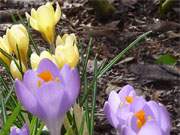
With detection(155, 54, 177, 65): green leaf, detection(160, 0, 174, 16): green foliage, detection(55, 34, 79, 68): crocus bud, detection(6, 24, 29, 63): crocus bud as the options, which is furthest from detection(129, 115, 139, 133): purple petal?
detection(160, 0, 174, 16): green foliage

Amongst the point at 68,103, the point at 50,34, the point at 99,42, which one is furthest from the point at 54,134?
the point at 99,42

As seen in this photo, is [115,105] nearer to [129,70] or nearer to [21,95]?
[21,95]

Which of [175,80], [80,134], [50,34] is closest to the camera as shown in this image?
[80,134]

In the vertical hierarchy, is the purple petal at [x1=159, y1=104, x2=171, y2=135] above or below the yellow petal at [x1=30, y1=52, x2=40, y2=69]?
below

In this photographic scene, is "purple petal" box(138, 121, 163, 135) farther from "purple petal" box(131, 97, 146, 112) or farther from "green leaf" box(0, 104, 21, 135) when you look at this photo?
"green leaf" box(0, 104, 21, 135)

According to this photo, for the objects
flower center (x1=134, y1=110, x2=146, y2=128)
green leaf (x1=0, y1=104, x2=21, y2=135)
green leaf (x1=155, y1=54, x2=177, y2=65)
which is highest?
flower center (x1=134, y1=110, x2=146, y2=128)

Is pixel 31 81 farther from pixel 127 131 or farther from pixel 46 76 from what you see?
pixel 127 131

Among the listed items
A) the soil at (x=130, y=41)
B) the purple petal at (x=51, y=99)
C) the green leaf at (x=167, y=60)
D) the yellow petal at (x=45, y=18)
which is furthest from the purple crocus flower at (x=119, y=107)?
the green leaf at (x=167, y=60)

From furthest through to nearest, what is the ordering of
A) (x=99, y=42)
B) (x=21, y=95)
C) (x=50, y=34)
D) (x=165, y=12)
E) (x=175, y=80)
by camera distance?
(x=165, y=12)
(x=99, y=42)
(x=175, y=80)
(x=50, y=34)
(x=21, y=95)
